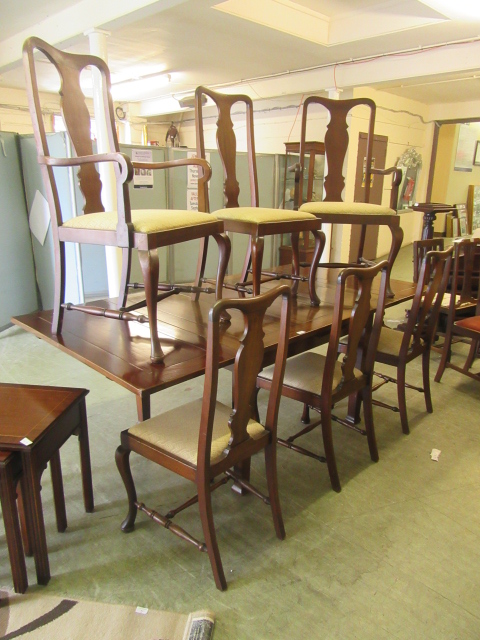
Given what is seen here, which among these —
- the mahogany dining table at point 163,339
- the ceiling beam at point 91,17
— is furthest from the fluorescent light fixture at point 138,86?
the mahogany dining table at point 163,339

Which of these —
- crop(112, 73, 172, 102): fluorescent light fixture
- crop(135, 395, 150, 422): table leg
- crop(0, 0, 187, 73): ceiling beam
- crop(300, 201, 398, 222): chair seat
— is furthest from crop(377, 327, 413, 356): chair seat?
crop(112, 73, 172, 102): fluorescent light fixture

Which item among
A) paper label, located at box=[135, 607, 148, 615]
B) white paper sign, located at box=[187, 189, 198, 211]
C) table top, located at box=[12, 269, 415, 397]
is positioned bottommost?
paper label, located at box=[135, 607, 148, 615]

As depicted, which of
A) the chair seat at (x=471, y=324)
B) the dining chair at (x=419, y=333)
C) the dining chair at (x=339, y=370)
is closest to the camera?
the dining chair at (x=339, y=370)

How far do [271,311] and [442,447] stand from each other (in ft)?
3.74

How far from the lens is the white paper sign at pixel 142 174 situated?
422cm

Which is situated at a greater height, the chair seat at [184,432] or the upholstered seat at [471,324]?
the chair seat at [184,432]

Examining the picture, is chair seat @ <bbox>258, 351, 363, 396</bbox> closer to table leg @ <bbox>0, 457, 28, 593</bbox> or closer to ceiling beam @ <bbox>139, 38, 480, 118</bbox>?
table leg @ <bbox>0, 457, 28, 593</bbox>

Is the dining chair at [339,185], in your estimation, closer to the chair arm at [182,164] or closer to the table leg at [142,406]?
the chair arm at [182,164]

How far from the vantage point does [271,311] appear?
2.37m

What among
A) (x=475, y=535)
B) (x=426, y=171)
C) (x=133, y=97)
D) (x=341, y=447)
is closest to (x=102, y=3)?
(x=341, y=447)

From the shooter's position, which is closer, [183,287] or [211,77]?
[183,287]

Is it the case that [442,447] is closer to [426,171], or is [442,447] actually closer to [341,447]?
[341,447]

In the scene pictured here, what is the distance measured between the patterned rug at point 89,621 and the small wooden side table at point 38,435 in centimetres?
10

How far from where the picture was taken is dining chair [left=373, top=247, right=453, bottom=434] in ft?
7.62
